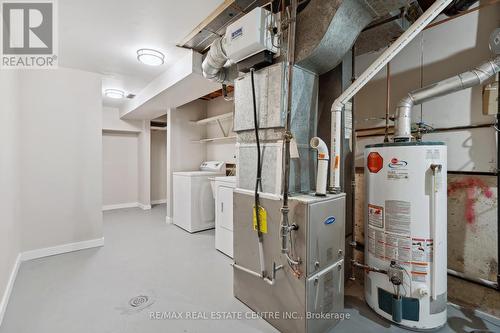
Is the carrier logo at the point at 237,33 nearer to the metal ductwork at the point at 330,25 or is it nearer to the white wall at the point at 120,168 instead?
the metal ductwork at the point at 330,25

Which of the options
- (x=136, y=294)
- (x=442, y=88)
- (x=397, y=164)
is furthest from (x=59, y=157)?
(x=442, y=88)

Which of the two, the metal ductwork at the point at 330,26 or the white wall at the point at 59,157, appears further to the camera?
the white wall at the point at 59,157

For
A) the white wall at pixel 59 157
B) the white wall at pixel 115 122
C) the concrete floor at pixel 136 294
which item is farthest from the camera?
the white wall at pixel 115 122

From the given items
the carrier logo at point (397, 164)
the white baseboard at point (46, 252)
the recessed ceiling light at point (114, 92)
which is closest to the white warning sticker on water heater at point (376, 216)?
the carrier logo at point (397, 164)

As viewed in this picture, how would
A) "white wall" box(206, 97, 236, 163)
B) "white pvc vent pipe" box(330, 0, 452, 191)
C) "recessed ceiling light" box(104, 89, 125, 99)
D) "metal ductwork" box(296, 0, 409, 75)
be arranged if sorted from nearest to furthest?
1. "white pvc vent pipe" box(330, 0, 452, 191)
2. "metal ductwork" box(296, 0, 409, 75)
3. "recessed ceiling light" box(104, 89, 125, 99)
4. "white wall" box(206, 97, 236, 163)

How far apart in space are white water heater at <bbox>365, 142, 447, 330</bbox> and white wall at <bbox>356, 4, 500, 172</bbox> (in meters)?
0.44

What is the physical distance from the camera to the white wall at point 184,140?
469cm

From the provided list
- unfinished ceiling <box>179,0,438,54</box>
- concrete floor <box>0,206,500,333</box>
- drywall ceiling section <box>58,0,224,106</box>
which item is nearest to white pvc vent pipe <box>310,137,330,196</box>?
unfinished ceiling <box>179,0,438,54</box>

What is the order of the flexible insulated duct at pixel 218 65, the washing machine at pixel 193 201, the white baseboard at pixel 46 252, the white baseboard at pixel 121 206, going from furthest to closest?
1. the white baseboard at pixel 121 206
2. the washing machine at pixel 193 201
3. the white baseboard at pixel 46 252
4. the flexible insulated duct at pixel 218 65

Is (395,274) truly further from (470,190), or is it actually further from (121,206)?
(121,206)

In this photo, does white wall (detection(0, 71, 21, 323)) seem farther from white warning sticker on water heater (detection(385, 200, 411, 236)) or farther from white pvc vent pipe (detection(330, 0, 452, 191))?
white warning sticker on water heater (detection(385, 200, 411, 236))

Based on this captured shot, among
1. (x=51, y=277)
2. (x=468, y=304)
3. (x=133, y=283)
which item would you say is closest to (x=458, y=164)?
(x=468, y=304)
